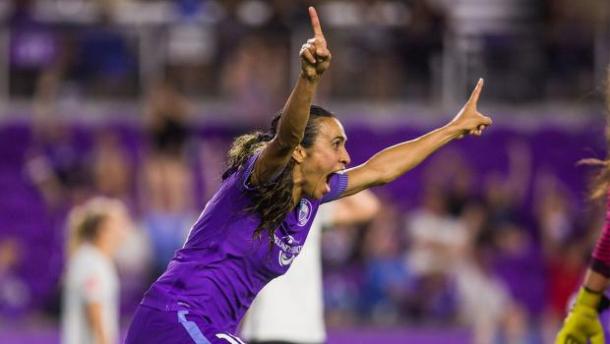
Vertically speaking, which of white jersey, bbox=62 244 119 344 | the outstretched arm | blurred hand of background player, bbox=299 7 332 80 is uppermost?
blurred hand of background player, bbox=299 7 332 80

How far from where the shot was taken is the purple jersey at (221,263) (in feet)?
16.8

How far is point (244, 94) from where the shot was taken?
45.6 ft

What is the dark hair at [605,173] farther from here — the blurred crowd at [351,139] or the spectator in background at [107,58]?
the spectator in background at [107,58]

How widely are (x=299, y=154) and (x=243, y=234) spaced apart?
1.28ft

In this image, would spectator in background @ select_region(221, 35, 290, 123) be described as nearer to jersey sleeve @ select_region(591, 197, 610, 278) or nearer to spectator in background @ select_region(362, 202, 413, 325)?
spectator in background @ select_region(362, 202, 413, 325)

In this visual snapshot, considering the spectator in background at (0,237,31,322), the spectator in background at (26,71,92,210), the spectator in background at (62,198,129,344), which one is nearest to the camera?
the spectator in background at (62,198,129,344)

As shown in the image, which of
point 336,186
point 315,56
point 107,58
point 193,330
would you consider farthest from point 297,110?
point 107,58

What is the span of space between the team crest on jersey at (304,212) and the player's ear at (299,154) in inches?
7.1

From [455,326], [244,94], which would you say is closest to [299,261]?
[455,326]

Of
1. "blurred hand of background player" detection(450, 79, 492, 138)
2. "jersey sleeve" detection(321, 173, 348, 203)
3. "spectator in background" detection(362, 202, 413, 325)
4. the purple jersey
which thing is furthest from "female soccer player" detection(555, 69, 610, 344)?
"spectator in background" detection(362, 202, 413, 325)

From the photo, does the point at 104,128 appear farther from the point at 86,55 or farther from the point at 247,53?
the point at 247,53

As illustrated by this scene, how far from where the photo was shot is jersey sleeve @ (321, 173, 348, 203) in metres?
5.82

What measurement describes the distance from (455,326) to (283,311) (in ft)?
16.9

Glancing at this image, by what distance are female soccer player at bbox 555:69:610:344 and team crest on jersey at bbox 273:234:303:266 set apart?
140 centimetres
